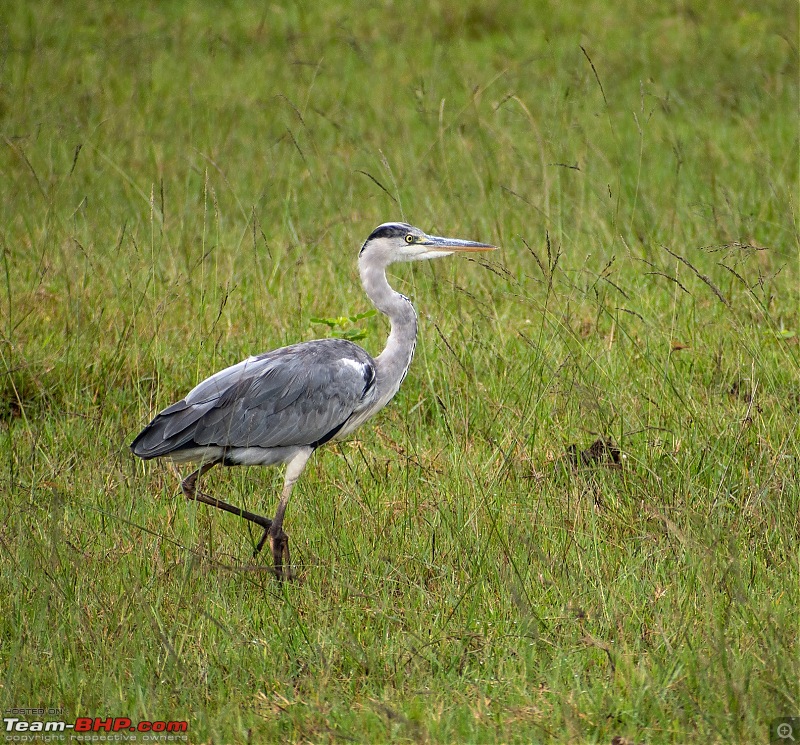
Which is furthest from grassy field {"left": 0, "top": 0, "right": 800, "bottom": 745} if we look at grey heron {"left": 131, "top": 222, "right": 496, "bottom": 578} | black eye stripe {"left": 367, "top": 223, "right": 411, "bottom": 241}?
black eye stripe {"left": 367, "top": 223, "right": 411, "bottom": 241}

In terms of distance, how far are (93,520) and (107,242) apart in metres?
3.35

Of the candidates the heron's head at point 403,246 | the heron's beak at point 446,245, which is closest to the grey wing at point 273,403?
the heron's head at point 403,246

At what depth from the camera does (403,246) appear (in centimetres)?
491

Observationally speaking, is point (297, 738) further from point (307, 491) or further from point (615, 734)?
point (307, 491)

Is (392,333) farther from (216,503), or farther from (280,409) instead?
(216,503)

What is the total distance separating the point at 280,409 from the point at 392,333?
0.68 m

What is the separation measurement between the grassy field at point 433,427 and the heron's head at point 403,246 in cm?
40

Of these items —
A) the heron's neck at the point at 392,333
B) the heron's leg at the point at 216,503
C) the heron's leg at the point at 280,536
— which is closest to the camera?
the heron's leg at the point at 280,536

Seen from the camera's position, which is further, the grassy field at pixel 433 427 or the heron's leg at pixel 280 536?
the heron's leg at pixel 280 536

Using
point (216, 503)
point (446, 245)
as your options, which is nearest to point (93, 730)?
point (216, 503)

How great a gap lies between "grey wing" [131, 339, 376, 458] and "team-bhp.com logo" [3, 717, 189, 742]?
137 cm

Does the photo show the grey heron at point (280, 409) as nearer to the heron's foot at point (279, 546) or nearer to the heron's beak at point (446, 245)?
the heron's foot at point (279, 546)

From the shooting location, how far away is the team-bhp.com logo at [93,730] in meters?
3.04

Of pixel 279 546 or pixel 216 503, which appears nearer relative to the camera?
pixel 279 546
